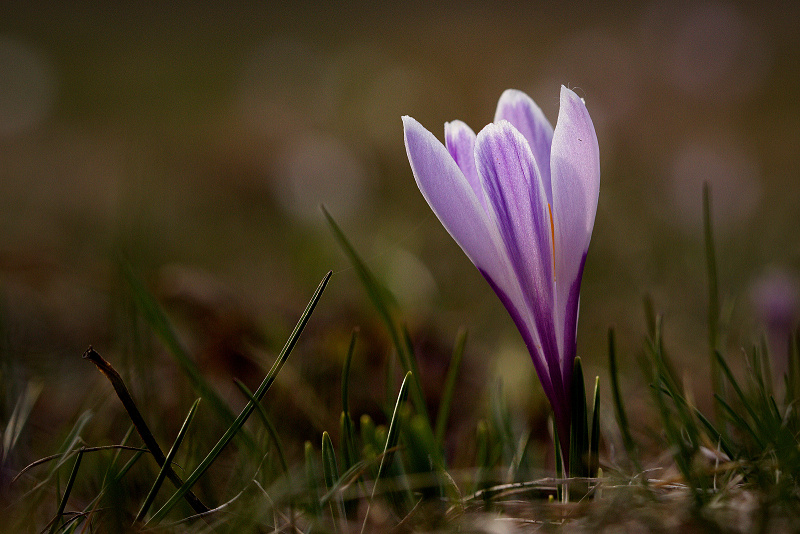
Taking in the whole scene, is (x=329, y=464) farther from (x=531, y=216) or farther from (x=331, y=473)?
(x=531, y=216)

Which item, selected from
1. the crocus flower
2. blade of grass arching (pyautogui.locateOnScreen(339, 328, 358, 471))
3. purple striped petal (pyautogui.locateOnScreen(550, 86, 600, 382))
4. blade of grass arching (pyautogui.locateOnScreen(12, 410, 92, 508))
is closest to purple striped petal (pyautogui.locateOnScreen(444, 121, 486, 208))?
the crocus flower

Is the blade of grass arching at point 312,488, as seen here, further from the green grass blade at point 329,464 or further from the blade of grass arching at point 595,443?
the blade of grass arching at point 595,443

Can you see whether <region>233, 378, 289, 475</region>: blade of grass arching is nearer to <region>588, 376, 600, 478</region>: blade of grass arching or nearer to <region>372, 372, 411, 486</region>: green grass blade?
<region>372, 372, 411, 486</region>: green grass blade

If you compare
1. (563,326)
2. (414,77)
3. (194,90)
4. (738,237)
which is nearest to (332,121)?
(414,77)

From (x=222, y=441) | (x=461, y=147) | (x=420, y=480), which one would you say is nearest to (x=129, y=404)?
(x=222, y=441)

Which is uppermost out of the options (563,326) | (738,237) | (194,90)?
(194,90)

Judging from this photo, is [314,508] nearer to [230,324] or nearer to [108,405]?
[108,405]
